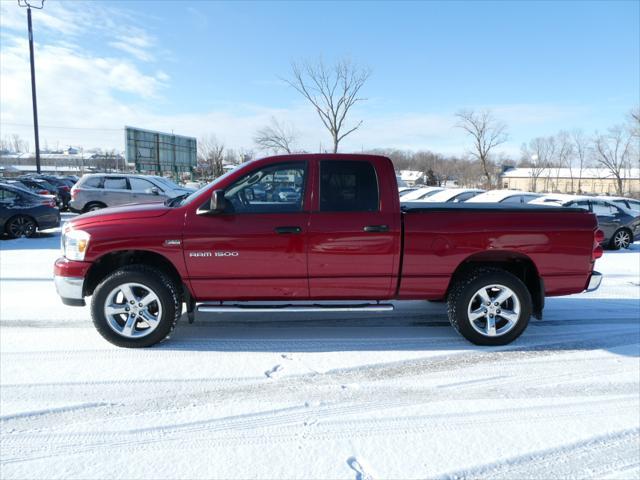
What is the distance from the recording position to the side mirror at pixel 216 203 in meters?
3.94

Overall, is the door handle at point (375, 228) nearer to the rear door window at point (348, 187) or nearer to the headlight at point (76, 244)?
the rear door window at point (348, 187)

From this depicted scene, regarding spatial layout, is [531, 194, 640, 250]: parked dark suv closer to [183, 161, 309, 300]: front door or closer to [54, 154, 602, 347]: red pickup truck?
[54, 154, 602, 347]: red pickup truck

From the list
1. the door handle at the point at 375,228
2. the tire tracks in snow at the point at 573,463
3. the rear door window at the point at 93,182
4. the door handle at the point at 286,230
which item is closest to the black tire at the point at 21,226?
the rear door window at the point at 93,182

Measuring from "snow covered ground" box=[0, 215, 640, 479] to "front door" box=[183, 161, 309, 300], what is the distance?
60 cm

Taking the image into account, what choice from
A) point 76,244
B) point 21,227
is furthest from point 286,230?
point 21,227

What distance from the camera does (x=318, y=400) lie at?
322cm

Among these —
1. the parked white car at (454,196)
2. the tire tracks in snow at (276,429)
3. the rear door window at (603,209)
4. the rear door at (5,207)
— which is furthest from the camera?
the parked white car at (454,196)

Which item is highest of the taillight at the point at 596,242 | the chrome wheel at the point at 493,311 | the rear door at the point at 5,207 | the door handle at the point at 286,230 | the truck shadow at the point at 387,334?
the rear door at the point at 5,207

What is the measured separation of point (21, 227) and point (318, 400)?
37.5 ft

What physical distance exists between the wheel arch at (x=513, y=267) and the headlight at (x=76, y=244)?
3510 millimetres

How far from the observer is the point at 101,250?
4.03 metres

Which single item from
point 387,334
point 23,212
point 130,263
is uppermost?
point 23,212

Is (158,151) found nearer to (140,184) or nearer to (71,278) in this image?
(140,184)

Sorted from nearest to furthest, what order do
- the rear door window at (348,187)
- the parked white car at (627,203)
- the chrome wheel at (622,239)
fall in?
the rear door window at (348,187) < the chrome wheel at (622,239) < the parked white car at (627,203)
